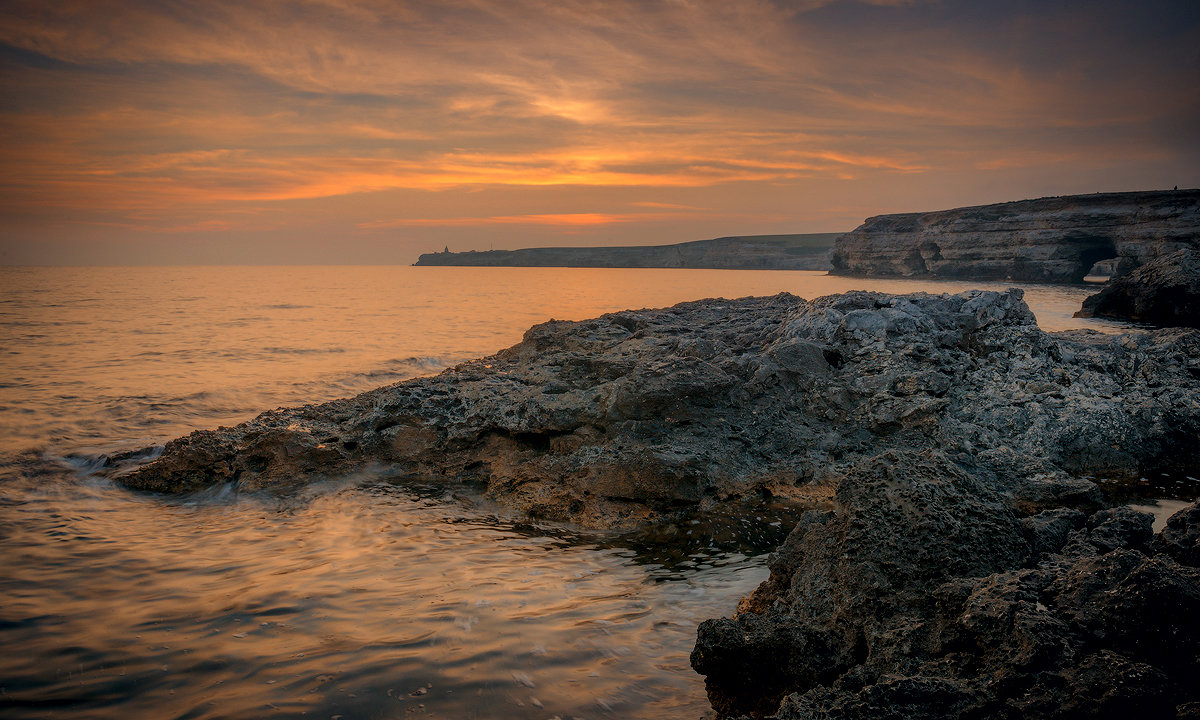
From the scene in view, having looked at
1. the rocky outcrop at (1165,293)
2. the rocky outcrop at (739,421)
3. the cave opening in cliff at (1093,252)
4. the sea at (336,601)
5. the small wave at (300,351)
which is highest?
the cave opening in cliff at (1093,252)

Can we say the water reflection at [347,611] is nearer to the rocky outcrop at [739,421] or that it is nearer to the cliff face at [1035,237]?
the rocky outcrop at [739,421]

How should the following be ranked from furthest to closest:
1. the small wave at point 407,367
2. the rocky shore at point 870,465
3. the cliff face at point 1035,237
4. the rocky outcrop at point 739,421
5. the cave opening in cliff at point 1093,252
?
the cave opening in cliff at point 1093,252 → the cliff face at point 1035,237 → the small wave at point 407,367 → the rocky outcrop at point 739,421 → the rocky shore at point 870,465

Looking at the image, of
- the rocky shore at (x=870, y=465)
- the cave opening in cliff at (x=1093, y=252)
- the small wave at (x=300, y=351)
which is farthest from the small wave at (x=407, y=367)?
the cave opening in cliff at (x=1093, y=252)

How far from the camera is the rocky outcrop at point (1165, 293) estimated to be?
2084 centimetres

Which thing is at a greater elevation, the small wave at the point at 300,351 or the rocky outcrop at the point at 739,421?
the rocky outcrop at the point at 739,421

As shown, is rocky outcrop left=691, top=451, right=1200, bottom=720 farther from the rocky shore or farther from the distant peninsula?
the distant peninsula

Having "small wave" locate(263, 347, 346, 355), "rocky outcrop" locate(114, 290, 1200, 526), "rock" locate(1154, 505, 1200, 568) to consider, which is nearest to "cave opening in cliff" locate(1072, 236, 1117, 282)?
"rocky outcrop" locate(114, 290, 1200, 526)

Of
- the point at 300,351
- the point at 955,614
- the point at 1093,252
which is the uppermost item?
the point at 1093,252

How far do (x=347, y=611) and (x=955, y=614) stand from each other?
3398 millimetres

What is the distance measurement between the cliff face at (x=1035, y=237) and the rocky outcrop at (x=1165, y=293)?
63.8 feet

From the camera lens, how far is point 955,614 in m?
2.87

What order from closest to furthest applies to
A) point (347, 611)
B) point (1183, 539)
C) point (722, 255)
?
1. point (1183, 539)
2. point (347, 611)
3. point (722, 255)

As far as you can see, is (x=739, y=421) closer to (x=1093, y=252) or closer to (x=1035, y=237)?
(x=1093, y=252)

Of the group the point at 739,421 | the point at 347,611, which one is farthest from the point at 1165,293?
the point at 347,611
